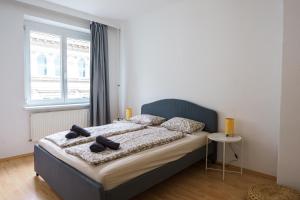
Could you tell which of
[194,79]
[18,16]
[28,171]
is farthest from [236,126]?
[18,16]

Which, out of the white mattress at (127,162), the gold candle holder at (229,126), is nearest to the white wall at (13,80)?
the white mattress at (127,162)

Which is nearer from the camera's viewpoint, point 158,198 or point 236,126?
point 158,198

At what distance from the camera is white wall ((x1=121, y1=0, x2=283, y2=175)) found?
2.65m

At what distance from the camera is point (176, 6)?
11.7ft

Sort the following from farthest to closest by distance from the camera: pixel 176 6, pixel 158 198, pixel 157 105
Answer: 1. pixel 157 105
2. pixel 176 6
3. pixel 158 198

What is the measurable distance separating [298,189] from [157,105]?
92.0 inches

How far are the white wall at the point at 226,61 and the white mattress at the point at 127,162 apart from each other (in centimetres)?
86

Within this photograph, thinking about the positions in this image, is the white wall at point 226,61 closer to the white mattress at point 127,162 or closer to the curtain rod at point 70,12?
the curtain rod at point 70,12

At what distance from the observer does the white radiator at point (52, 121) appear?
11.7 ft

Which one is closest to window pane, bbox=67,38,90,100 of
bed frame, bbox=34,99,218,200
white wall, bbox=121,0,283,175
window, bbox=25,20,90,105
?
window, bbox=25,20,90,105

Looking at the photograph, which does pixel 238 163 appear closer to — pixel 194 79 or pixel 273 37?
pixel 194 79

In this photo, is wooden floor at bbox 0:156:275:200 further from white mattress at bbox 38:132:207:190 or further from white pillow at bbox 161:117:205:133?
white pillow at bbox 161:117:205:133

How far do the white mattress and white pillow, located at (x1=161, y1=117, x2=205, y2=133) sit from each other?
0.26 metres

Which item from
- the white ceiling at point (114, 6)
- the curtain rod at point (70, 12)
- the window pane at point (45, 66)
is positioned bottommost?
the window pane at point (45, 66)
